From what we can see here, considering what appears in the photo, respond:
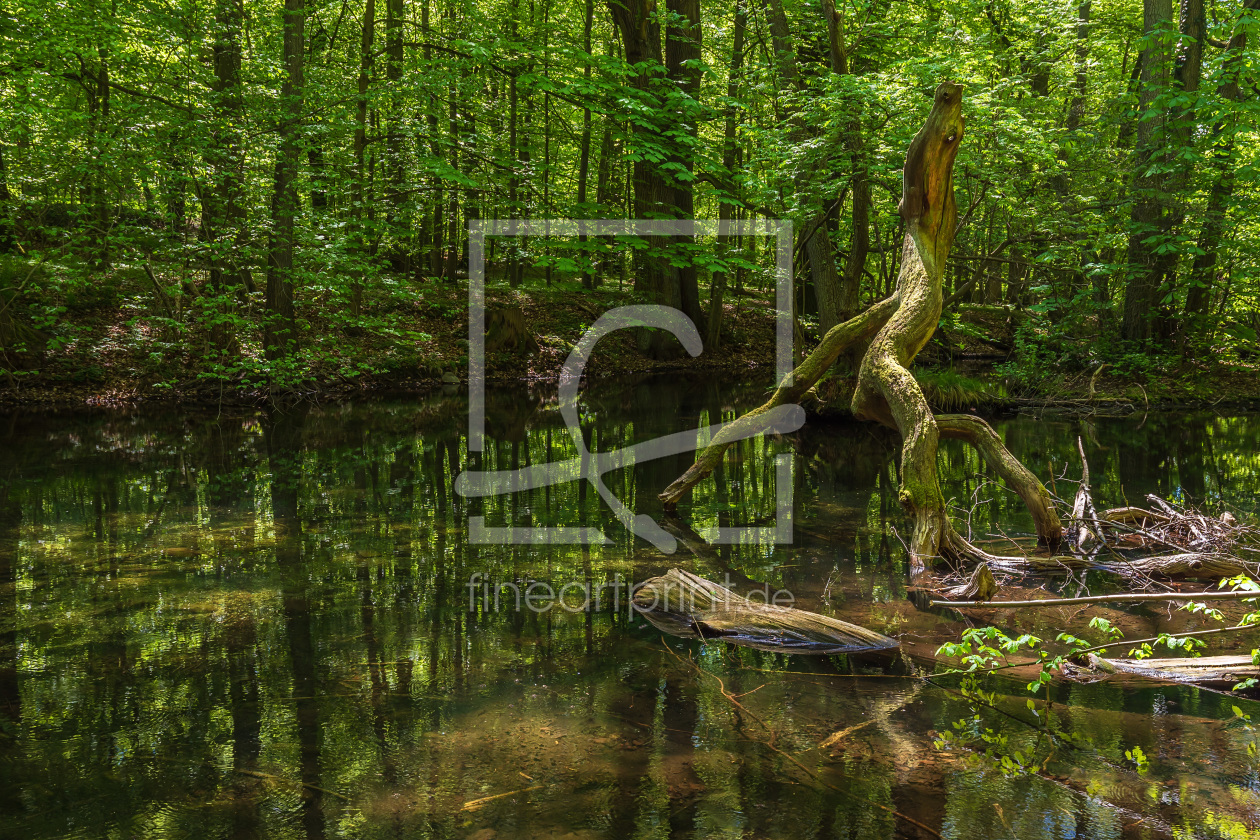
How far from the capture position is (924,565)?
21.0 ft

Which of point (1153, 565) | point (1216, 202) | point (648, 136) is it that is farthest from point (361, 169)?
point (1216, 202)

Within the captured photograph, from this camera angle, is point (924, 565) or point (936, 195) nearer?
point (924, 565)

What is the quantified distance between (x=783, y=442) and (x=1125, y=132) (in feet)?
43.7

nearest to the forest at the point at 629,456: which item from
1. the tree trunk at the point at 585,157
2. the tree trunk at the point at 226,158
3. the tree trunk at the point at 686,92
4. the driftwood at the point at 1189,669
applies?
the driftwood at the point at 1189,669

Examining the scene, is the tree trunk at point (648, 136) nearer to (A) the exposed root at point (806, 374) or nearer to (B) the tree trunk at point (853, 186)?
(B) the tree trunk at point (853, 186)

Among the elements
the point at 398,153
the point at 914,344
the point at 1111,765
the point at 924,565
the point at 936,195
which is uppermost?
the point at 398,153

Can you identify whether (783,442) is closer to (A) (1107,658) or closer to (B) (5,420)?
(A) (1107,658)

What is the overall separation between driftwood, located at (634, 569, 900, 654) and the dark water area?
0.16 meters

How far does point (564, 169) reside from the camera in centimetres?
1509

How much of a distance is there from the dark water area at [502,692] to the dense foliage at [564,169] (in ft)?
18.6

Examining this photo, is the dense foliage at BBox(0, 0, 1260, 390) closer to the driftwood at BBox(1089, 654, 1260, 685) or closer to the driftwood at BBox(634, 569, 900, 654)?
the driftwood at BBox(1089, 654, 1260, 685)

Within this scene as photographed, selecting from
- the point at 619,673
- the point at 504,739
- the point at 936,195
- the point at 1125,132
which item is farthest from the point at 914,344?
the point at 1125,132

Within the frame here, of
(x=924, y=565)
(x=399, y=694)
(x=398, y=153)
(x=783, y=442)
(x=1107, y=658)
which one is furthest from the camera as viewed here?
(x=398, y=153)

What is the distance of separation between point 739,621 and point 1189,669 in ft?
8.16
